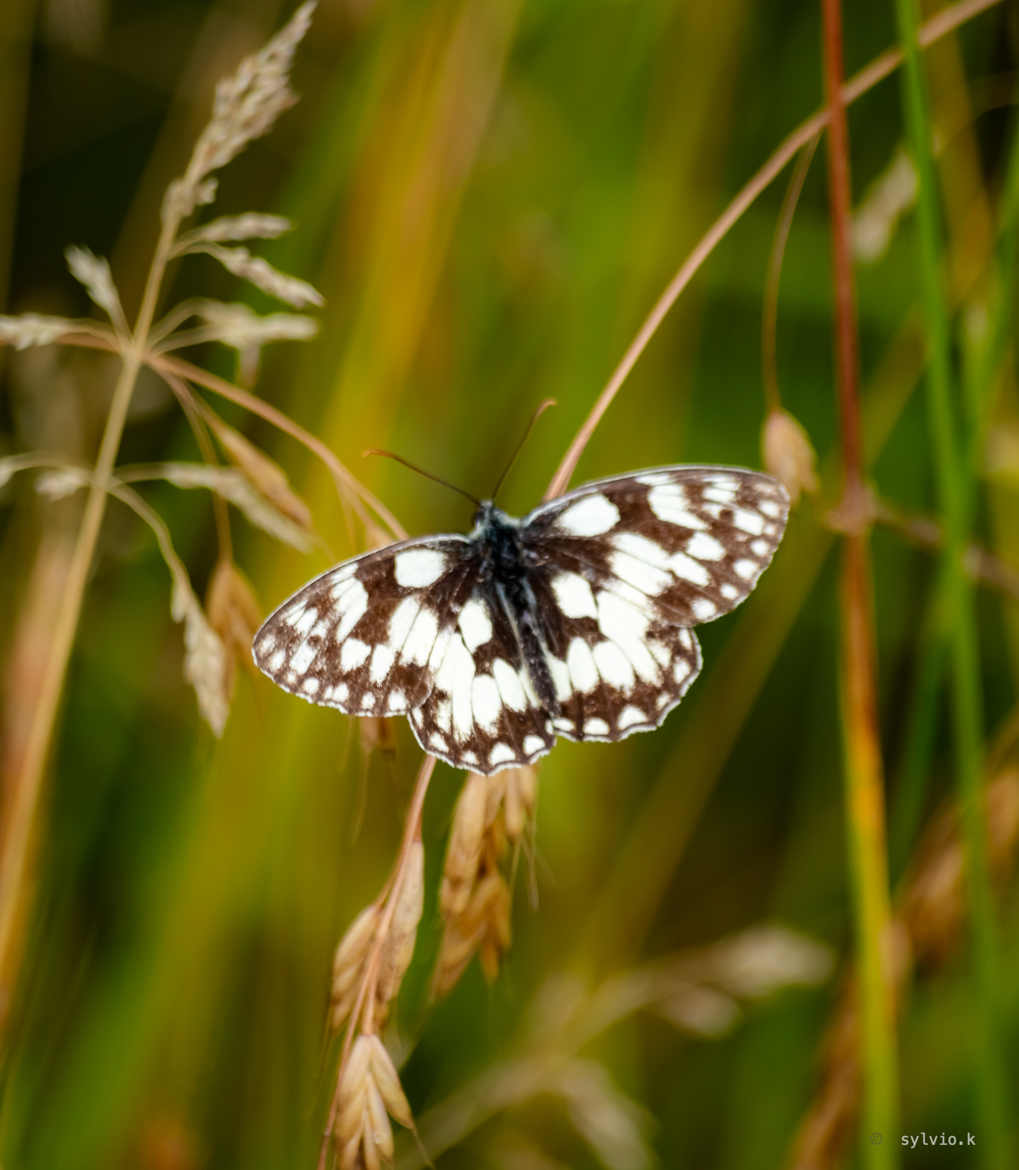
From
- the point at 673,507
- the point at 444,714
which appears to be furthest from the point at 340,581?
the point at 673,507

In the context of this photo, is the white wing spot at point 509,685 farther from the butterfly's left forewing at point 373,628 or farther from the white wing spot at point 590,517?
the white wing spot at point 590,517

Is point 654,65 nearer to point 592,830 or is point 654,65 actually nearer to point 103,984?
point 592,830

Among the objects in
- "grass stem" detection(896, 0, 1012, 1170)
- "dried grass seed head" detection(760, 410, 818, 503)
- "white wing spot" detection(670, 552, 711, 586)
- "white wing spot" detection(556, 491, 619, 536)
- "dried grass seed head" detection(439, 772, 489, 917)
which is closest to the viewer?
"grass stem" detection(896, 0, 1012, 1170)

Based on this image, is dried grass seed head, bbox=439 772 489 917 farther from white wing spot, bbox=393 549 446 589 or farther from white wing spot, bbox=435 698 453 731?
white wing spot, bbox=393 549 446 589

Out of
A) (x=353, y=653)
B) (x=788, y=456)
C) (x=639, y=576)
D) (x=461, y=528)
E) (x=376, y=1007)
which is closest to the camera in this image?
(x=376, y=1007)

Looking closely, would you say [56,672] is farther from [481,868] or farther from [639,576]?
[639,576]

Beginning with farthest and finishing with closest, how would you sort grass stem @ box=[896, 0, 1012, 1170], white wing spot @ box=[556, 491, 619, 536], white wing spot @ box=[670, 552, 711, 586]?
white wing spot @ box=[556, 491, 619, 536] < white wing spot @ box=[670, 552, 711, 586] < grass stem @ box=[896, 0, 1012, 1170]

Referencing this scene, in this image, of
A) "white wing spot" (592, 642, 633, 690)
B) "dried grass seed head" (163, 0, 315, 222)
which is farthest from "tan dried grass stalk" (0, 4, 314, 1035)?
"white wing spot" (592, 642, 633, 690)
